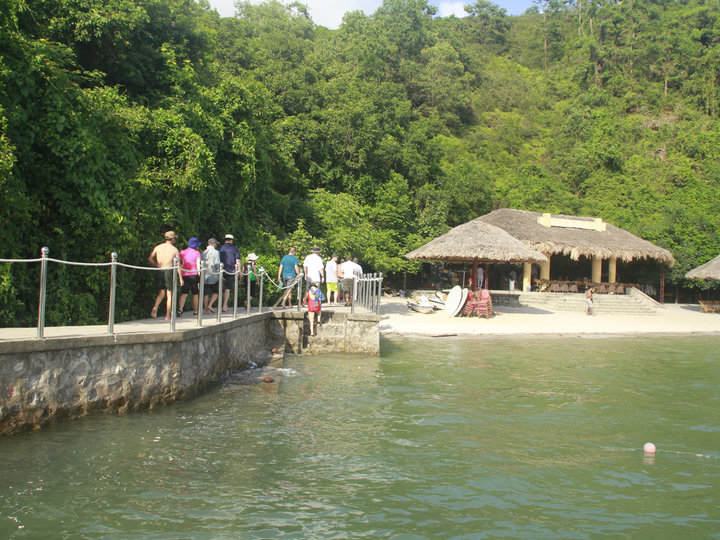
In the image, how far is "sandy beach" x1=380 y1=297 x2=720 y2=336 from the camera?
16.7 metres

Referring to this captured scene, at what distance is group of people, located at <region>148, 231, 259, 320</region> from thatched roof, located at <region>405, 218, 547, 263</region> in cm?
932

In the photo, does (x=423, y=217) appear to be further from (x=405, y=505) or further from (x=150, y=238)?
(x=405, y=505)

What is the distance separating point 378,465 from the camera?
5.83m

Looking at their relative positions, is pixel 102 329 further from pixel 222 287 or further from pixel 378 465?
pixel 222 287

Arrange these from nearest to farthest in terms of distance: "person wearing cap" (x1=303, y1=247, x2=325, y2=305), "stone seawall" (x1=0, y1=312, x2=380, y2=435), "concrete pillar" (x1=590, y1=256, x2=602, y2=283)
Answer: "stone seawall" (x1=0, y1=312, x2=380, y2=435), "person wearing cap" (x1=303, y1=247, x2=325, y2=305), "concrete pillar" (x1=590, y1=256, x2=602, y2=283)

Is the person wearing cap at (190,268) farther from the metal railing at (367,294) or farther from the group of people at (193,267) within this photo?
the metal railing at (367,294)

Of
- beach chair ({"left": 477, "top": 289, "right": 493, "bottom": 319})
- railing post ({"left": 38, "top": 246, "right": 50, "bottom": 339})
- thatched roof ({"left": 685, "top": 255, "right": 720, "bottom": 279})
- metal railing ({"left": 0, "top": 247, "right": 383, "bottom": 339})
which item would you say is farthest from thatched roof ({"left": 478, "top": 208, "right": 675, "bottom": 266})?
railing post ({"left": 38, "top": 246, "right": 50, "bottom": 339})

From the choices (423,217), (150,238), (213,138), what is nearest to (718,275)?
(423,217)

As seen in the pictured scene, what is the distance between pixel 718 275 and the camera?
25406mm

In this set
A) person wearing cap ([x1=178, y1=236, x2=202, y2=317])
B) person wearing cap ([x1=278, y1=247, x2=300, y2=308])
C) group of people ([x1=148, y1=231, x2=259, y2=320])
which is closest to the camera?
group of people ([x1=148, y1=231, x2=259, y2=320])

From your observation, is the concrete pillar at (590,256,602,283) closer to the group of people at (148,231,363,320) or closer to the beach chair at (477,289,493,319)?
the beach chair at (477,289,493,319)

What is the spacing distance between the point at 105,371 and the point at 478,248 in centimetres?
1528

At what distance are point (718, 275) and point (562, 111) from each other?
2768 centimetres

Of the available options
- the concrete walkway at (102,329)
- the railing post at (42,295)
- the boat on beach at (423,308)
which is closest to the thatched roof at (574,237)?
the boat on beach at (423,308)
